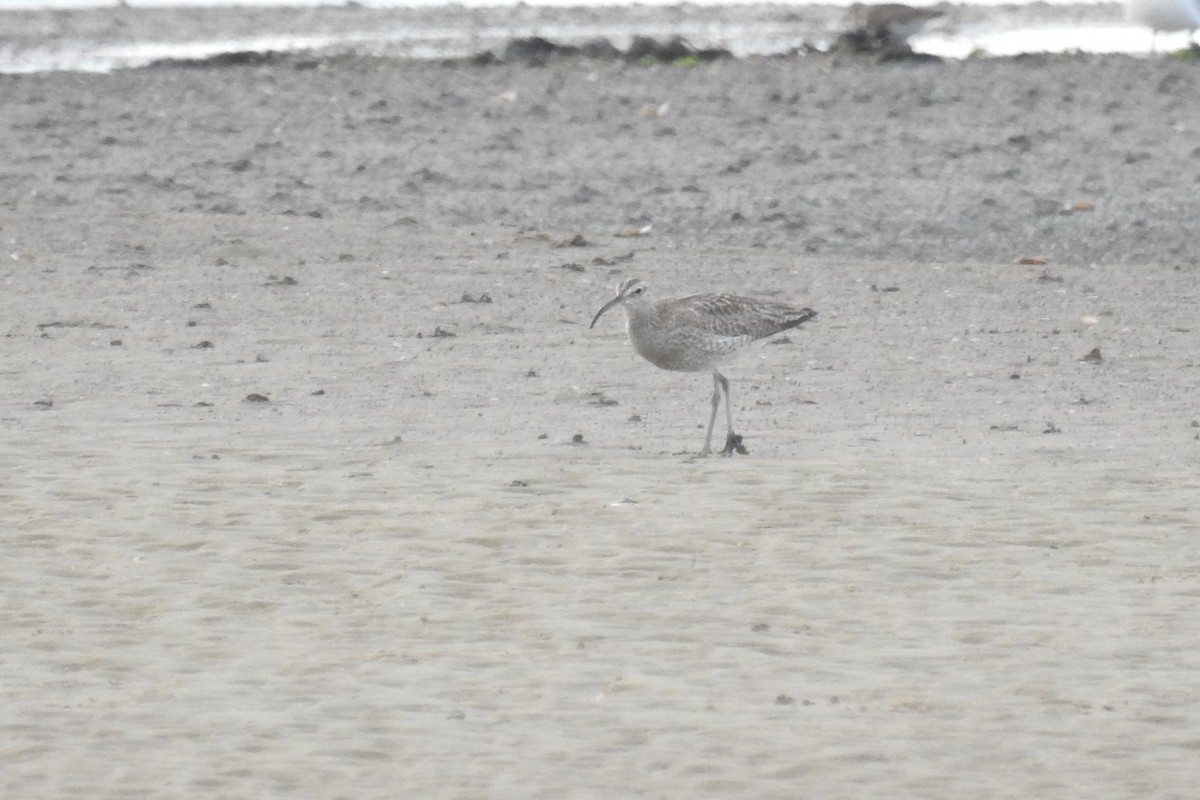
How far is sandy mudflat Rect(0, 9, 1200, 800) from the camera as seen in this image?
629 centimetres

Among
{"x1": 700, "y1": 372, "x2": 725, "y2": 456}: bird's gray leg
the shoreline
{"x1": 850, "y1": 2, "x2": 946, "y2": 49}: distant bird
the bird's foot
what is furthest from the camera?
the shoreline

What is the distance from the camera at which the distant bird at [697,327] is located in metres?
10.2

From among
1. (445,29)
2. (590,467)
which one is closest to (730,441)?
(590,467)

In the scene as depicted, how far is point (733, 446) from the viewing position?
959cm

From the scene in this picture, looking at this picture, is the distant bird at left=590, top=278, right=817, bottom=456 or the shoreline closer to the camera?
the distant bird at left=590, top=278, right=817, bottom=456

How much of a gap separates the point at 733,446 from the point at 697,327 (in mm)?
812

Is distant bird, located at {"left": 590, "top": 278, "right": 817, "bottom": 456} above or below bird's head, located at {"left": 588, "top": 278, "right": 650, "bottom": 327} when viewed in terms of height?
below

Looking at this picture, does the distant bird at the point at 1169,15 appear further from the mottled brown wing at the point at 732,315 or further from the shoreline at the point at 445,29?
the mottled brown wing at the point at 732,315

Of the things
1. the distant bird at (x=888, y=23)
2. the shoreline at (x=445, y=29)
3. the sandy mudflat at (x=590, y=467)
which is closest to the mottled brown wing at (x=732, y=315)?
the sandy mudflat at (x=590, y=467)

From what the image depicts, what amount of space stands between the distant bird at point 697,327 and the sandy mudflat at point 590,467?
1.30 ft

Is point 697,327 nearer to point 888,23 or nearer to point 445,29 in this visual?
point 888,23

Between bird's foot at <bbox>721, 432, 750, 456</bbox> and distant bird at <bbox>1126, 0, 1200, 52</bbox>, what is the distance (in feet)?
52.9

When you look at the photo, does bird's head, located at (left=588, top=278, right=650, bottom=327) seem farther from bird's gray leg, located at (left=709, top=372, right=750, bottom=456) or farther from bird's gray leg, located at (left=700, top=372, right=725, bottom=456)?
bird's gray leg, located at (left=709, top=372, right=750, bottom=456)

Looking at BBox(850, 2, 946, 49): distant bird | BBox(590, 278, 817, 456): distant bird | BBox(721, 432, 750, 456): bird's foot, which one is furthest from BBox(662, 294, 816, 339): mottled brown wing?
BBox(850, 2, 946, 49): distant bird
